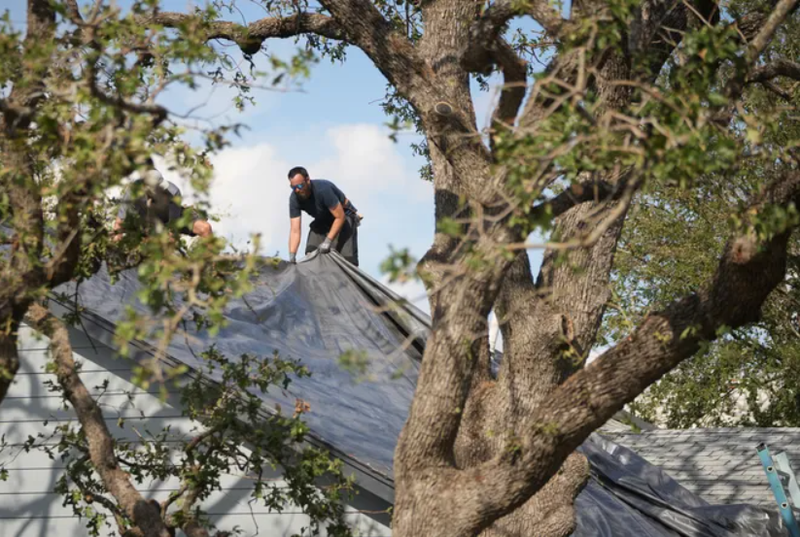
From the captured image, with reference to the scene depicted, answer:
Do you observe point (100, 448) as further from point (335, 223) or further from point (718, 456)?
point (718, 456)

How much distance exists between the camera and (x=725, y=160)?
4.34 metres

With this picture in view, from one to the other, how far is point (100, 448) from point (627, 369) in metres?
3.05

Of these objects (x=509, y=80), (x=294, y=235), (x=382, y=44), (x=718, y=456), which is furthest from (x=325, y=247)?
(x=718, y=456)

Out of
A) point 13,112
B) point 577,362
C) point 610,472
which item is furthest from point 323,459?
point 610,472

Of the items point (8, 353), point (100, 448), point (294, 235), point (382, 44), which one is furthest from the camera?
point (294, 235)

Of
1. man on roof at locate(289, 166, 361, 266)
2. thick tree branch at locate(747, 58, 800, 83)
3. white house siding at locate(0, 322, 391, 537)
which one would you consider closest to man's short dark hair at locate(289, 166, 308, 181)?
man on roof at locate(289, 166, 361, 266)

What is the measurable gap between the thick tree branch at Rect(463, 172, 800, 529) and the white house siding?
3054mm

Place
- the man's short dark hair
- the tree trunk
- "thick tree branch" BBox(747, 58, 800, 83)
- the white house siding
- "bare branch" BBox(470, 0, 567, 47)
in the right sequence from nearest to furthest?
the tree trunk < "bare branch" BBox(470, 0, 567, 47) < "thick tree branch" BBox(747, 58, 800, 83) < the white house siding < the man's short dark hair

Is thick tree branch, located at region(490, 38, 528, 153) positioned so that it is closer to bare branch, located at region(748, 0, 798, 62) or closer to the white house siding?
bare branch, located at region(748, 0, 798, 62)

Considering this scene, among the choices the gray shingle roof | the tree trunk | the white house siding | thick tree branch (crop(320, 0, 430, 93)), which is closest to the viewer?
the tree trunk

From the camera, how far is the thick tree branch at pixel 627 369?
197 inches

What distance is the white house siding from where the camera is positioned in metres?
8.00

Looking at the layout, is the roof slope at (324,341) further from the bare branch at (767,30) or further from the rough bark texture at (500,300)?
the bare branch at (767,30)

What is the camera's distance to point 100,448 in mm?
6266
